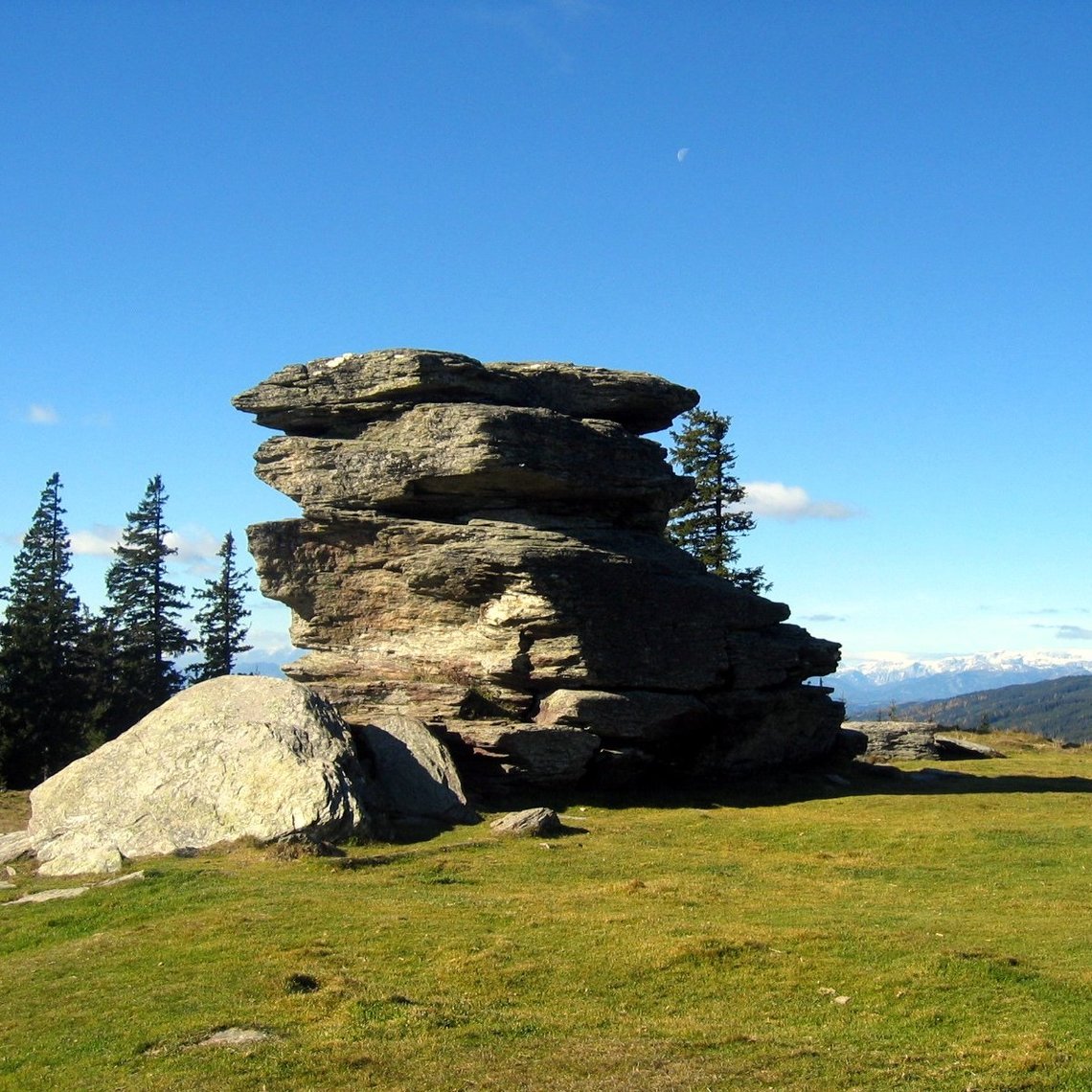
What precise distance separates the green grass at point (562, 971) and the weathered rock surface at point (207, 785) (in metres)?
1.28

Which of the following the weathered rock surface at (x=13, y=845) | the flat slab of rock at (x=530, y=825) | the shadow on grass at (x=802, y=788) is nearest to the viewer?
the weathered rock surface at (x=13, y=845)

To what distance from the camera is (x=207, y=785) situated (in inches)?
1155

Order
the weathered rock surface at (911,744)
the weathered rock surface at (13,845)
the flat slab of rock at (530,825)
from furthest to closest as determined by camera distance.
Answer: the weathered rock surface at (911,744)
the flat slab of rock at (530,825)
the weathered rock surface at (13,845)

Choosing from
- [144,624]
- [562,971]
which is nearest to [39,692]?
[144,624]

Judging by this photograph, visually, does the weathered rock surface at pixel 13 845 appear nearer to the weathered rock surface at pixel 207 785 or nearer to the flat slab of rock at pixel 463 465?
the weathered rock surface at pixel 207 785

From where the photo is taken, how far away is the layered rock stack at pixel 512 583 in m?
38.5

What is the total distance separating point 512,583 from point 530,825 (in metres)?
10.5

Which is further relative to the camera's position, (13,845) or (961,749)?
(961,749)

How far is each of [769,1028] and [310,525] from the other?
2998cm

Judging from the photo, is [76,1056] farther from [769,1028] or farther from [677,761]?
[677,761]

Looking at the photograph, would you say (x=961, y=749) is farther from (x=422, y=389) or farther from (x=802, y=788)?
(x=422, y=389)

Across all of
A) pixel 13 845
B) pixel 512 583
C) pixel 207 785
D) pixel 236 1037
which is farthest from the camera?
pixel 512 583

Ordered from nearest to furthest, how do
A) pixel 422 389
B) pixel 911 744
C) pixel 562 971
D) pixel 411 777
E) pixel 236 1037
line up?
pixel 236 1037
pixel 562 971
pixel 411 777
pixel 422 389
pixel 911 744

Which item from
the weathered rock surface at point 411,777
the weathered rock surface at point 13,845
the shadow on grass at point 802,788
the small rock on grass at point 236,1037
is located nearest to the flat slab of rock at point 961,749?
the shadow on grass at point 802,788
